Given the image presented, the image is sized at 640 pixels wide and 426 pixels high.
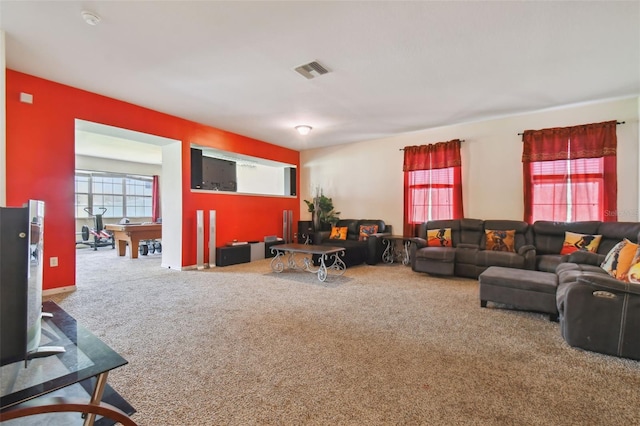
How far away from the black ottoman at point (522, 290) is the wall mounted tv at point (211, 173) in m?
4.71

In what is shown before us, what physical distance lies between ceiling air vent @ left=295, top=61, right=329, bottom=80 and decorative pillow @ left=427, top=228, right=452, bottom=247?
130 inches

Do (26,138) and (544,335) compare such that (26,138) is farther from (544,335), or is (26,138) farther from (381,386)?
(544,335)

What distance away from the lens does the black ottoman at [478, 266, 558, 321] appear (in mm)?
2816

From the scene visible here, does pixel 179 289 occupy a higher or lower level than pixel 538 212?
lower

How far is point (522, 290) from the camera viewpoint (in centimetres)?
293

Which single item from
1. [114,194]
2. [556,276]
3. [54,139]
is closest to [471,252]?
[556,276]

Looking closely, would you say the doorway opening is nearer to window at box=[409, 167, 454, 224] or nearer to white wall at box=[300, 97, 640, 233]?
white wall at box=[300, 97, 640, 233]

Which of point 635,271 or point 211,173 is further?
point 211,173

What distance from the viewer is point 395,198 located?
625cm

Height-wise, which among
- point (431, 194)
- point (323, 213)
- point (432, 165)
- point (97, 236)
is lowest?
point (97, 236)

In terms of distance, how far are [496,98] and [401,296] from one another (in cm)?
306

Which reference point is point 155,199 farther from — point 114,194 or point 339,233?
point 339,233

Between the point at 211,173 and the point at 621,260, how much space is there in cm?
594

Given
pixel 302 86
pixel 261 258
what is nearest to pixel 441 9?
pixel 302 86
